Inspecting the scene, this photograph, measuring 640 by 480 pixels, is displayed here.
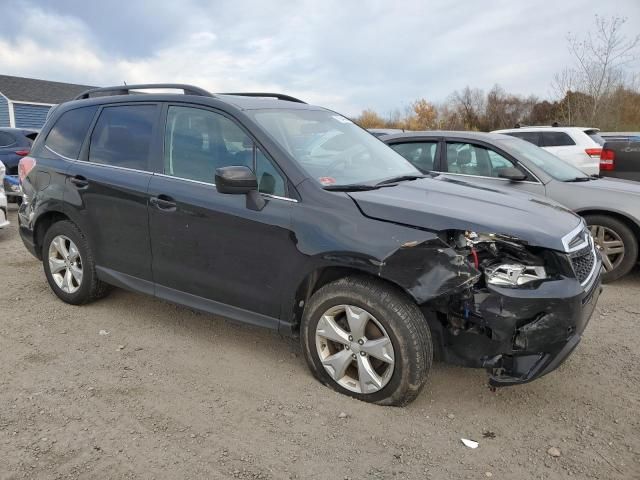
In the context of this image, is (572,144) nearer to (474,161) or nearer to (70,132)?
(474,161)

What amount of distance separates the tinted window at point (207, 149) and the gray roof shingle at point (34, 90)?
31.0m

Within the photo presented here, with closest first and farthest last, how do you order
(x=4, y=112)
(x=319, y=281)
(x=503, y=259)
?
(x=503, y=259), (x=319, y=281), (x=4, y=112)

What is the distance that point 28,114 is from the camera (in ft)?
104

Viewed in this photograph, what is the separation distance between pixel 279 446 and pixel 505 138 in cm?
492

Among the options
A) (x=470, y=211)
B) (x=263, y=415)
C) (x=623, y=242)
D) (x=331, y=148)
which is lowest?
(x=263, y=415)

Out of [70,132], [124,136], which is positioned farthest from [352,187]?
[70,132]

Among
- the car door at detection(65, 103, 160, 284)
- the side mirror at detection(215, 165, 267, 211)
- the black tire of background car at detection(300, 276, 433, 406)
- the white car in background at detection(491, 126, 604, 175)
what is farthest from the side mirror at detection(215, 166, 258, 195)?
the white car in background at detection(491, 126, 604, 175)

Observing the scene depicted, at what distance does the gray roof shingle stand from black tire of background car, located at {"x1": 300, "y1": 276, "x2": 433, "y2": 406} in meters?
32.5

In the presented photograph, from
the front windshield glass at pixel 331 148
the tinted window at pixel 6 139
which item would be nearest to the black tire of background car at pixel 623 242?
the front windshield glass at pixel 331 148

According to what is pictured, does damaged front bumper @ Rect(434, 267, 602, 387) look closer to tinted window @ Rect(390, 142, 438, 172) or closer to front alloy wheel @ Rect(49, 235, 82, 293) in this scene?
front alloy wheel @ Rect(49, 235, 82, 293)

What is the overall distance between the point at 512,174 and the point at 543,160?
712 mm

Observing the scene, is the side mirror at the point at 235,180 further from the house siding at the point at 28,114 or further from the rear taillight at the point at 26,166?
the house siding at the point at 28,114

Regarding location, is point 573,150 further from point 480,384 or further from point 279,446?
point 279,446

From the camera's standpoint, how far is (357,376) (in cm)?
316
